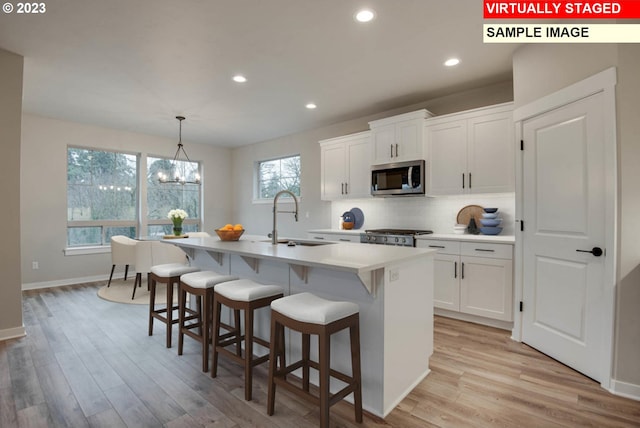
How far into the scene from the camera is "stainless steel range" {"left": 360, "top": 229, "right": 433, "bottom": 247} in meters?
3.84

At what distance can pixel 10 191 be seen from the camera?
120 inches

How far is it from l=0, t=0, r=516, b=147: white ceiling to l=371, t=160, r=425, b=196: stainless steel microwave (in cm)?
91

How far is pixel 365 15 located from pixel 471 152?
2.02 meters

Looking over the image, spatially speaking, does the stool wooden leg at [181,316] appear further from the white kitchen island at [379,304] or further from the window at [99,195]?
the window at [99,195]

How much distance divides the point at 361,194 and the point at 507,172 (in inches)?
76.3

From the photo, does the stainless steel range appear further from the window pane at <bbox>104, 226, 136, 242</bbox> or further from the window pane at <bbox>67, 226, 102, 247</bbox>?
the window pane at <bbox>67, 226, 102, 247</bbox>

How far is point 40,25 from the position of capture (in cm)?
258

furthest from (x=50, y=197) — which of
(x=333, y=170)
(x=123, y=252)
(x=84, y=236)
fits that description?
(x=333, y=170)

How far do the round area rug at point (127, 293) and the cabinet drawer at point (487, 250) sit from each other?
145 inches

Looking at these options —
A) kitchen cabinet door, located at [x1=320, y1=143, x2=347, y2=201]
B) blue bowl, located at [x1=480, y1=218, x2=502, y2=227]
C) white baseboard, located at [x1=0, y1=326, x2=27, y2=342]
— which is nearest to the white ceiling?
kitchen cabinet door, located at [x1=320, y1=143, x2=347, y2=201]

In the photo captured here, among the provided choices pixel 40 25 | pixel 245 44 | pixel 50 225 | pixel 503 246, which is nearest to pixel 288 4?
pixel 245 44

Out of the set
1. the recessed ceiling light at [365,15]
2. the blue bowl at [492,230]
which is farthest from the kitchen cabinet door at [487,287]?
the recessed ceiling light at [365,15]

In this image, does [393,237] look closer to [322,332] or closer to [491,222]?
[491,222]

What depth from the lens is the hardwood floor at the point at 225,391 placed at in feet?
6.05
